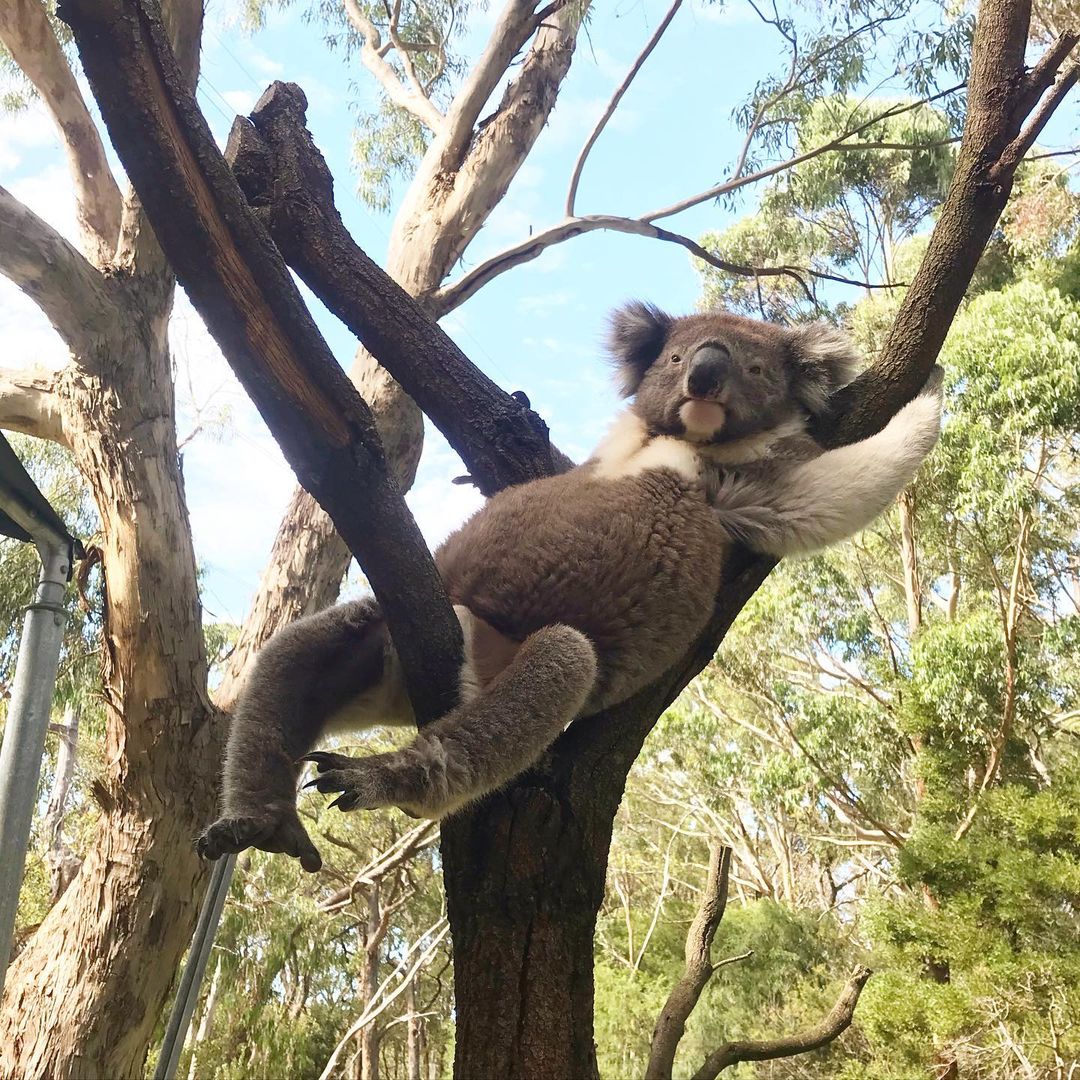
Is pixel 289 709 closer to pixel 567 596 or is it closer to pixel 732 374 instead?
pixel 567 596

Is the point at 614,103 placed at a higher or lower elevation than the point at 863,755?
higher

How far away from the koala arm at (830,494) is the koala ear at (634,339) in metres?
0.78

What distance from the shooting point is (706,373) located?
8.37ft

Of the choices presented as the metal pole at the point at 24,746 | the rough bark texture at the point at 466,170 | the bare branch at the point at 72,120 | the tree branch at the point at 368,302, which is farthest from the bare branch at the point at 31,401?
the tree branch at the point at 368,302

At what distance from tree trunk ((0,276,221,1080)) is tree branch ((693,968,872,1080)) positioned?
1998 millimetres

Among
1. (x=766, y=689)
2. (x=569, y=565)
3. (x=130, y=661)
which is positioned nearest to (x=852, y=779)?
(x=766, y=689)

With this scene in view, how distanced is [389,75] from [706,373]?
19.7ft

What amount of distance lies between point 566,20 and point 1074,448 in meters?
5.94

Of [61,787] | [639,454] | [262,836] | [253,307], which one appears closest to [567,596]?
[639,454]

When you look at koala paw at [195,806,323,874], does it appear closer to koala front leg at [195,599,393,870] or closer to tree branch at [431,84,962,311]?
koala front leg at [195,599,393,870]

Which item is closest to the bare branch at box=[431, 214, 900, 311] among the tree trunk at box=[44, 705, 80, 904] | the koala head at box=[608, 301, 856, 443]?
the koala head at box=[608, 301, 856, 443]

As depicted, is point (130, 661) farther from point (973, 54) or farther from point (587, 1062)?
point (973, 54)

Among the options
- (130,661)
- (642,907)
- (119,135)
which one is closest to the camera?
(119,135)

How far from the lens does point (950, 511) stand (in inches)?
372
